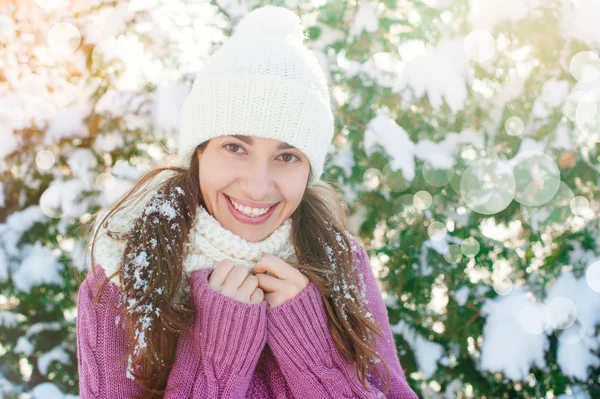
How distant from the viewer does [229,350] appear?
1.45 metres

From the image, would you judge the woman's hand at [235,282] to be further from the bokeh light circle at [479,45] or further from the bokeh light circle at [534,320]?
the bokeh light circle at [479,45]

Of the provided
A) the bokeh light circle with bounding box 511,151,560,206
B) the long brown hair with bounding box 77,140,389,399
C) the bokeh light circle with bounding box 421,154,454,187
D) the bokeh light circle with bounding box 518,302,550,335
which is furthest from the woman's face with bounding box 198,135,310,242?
the bokeh light circle with bounding box 518,302,550,335

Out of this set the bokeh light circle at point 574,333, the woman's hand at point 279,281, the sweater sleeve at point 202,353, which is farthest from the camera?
the bokeh light circle at point 574,333

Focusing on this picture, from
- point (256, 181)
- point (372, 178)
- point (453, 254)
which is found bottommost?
point (453, 254)

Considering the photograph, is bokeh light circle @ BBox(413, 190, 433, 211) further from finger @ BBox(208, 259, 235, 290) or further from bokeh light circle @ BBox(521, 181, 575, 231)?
finger @ BBox(208, 259, 235, 290)

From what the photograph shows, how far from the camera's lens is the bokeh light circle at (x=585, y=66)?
2.31 meters

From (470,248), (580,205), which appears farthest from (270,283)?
(580,205)

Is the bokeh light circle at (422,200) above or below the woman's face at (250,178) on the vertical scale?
below

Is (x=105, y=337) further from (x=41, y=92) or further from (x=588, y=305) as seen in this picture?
(x=588, y=305)

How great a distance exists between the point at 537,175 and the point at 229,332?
1.67 metres

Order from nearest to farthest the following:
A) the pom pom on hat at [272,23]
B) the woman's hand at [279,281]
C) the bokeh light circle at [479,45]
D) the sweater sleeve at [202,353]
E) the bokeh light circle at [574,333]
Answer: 1. the sweater sleeve at [202,353]
2. the woman's hand at [279,281]
3. the pom pom on hat at [272,23]
4. the bokeh light circle at [574,333]
5. the bokeh light circle at [479,45]

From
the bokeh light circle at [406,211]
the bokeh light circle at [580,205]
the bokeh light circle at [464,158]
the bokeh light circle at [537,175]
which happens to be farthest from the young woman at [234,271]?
the bokeh light circle at [580,205]

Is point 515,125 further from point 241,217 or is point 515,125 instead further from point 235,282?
point 235,282

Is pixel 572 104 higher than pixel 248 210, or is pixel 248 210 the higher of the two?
pixel 572 104
